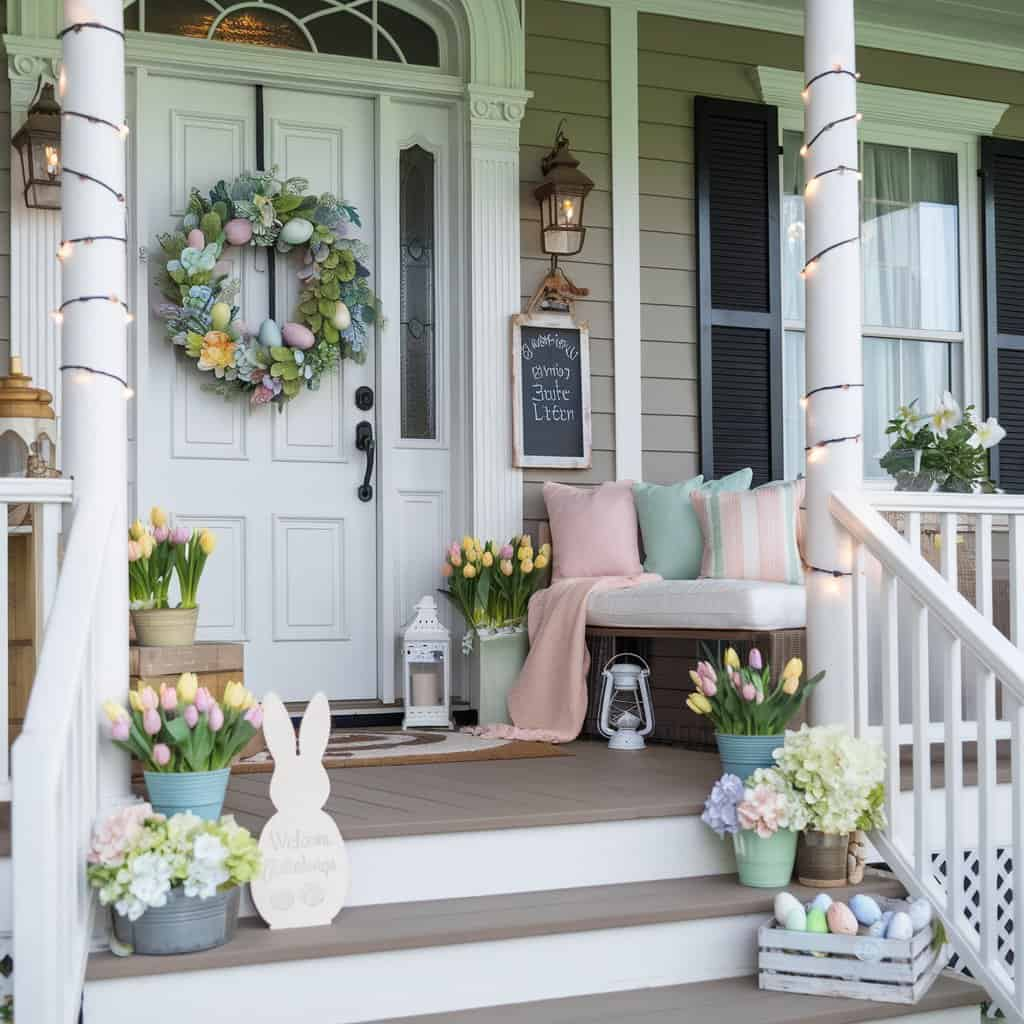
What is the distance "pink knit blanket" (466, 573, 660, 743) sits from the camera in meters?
4.71

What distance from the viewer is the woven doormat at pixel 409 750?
4051 millimetres

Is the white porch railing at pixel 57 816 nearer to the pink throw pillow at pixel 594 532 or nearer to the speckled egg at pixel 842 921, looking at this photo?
the speckled egg at pixel 842 921

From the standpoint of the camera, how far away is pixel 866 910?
Answer: 10.1 ft

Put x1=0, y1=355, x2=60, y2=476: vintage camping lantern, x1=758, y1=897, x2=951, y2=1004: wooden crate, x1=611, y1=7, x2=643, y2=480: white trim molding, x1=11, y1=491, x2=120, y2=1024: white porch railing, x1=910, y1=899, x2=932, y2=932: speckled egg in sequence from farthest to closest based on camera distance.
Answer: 1. x1=611, y1=7, x2=643, y2=480: white trim molding
2. x1=0, y1=355, x2=60, y2=476: vintage camping lantern
3. x1=910, y1=899, x2=932, y2=932: speckled egg
4. x1=758, y1=897, x2=951, y2=1004: wooden crate
5. x1=11, y1=491, x2=120, y2=1024: white porch railing

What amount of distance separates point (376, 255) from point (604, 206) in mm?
913

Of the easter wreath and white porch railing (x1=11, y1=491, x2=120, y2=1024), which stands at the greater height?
the easter wreath

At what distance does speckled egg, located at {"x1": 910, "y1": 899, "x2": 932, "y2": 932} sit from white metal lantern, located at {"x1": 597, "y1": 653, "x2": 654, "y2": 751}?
1.46 meters

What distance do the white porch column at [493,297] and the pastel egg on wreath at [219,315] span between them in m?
0.90

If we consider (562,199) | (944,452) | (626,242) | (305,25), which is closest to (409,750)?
(944,452)

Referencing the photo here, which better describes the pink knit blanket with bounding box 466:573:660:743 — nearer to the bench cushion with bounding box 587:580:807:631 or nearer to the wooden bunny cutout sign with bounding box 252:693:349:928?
the bench cushion with bounding box 587:580:807:631

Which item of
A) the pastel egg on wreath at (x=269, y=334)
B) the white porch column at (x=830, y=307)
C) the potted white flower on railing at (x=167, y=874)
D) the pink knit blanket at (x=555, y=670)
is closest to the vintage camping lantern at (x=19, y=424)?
the pastel egg on wreath at (x=269, y=334)

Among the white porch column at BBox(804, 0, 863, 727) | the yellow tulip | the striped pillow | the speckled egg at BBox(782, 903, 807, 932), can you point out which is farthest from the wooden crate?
the striped pillow

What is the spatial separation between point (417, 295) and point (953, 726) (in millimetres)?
2783

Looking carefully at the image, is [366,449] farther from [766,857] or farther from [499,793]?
[766,857]
